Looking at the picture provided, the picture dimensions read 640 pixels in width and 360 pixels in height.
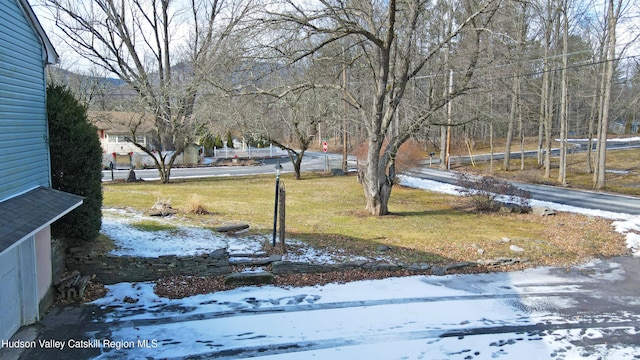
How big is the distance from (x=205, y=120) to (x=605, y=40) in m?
23.4

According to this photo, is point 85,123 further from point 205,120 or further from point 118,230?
point 205,120

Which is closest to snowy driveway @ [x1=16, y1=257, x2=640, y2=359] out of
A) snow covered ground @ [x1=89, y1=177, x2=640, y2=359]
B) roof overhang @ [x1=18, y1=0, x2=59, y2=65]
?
snow covered ground @ [x1=89, y1=177, x2=640, y2=359]

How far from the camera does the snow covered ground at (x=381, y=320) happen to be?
6078 millimetres

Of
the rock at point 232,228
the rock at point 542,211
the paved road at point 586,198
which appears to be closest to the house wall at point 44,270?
the rock at point 232,228

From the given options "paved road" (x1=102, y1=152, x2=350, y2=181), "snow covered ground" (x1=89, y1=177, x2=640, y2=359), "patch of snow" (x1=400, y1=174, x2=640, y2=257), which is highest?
"paved road" (x1=102, y1=152, x2=350, y2=181)

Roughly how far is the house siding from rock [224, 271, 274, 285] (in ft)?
12.0

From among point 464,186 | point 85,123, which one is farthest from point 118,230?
point 464,186

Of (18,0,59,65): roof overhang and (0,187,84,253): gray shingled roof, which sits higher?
(18,0,59,65): roof overhang

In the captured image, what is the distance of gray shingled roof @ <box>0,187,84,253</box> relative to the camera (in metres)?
5.09

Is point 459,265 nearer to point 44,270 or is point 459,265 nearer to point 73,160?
point 44,270

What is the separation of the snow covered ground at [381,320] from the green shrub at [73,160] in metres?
0.95

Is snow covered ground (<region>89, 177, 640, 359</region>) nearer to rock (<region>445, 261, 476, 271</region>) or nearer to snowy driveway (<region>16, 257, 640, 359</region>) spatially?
snowy driveway (<region>16, 257, 640, 359</region>)

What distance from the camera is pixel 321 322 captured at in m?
6.98

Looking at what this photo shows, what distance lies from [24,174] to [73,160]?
1766mm
